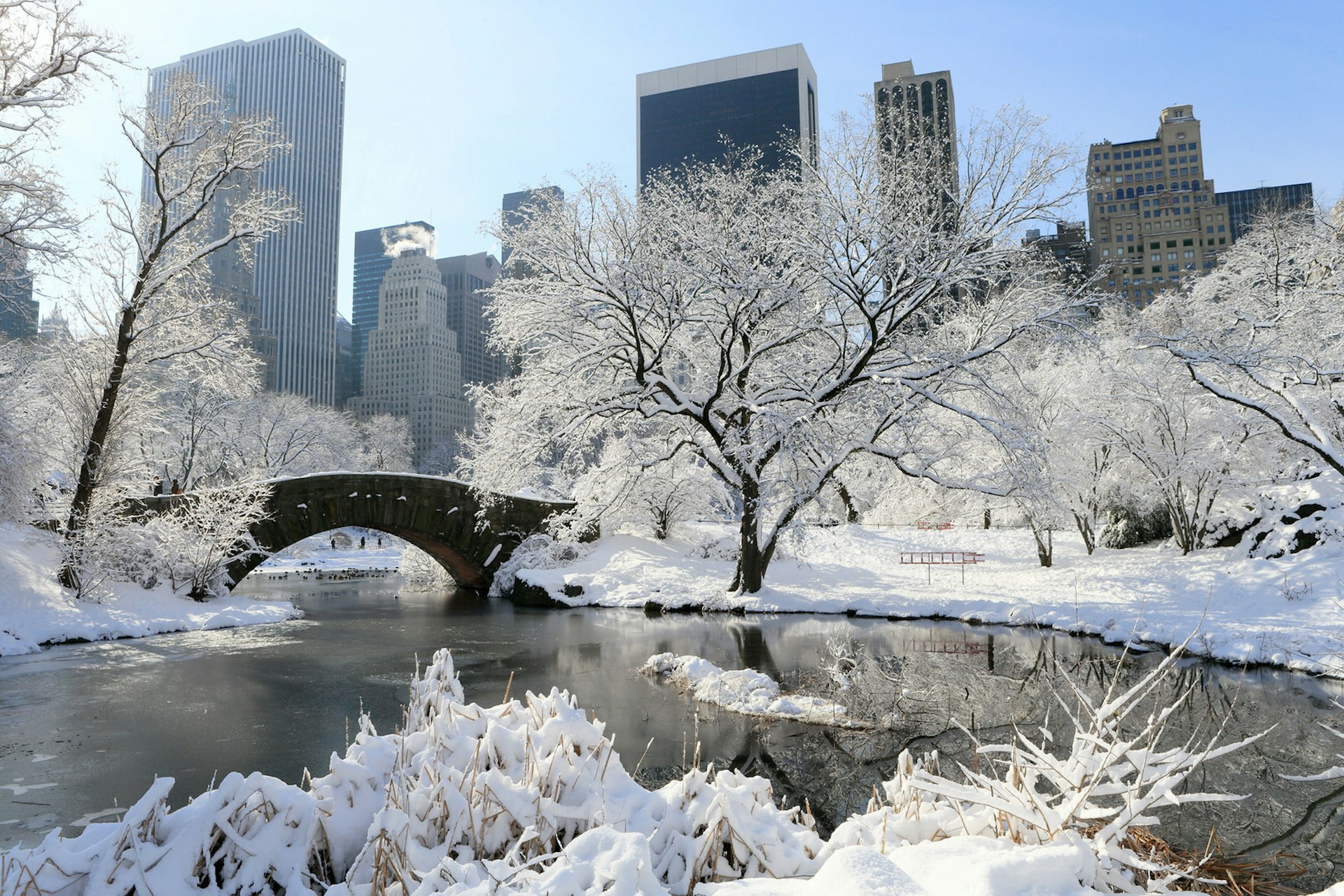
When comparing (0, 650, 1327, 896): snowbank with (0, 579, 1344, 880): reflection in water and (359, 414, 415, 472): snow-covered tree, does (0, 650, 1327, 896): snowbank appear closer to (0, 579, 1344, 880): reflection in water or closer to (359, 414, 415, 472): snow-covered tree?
(0, 579, 1344, 880): reflection in water

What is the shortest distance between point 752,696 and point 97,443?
15244 millimetres

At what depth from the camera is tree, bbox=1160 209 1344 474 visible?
552 inches

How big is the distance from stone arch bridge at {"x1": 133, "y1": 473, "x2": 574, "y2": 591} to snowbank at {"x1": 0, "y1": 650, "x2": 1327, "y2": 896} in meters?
15.4

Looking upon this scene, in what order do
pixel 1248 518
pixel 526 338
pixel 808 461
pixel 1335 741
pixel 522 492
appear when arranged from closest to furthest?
pixel 1335 741
pixel 808 461
pixel 526 338
pixel 1248 518
pixel 522 492

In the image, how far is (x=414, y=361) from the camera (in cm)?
12675

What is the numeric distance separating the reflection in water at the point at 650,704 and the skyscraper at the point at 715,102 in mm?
64881

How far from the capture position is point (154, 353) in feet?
57.1

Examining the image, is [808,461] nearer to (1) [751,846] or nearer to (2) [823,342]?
(2) [823,342]

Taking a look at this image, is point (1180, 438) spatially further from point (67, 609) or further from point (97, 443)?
point (67, 609)

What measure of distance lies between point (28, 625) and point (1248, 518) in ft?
88.3

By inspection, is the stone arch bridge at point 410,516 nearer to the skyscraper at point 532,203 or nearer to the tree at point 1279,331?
the skyscraper at point 532,203

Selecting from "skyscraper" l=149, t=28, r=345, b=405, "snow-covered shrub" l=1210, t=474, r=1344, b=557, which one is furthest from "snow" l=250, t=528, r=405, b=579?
"skyscraper" l=149, t=28, r=345, b=405

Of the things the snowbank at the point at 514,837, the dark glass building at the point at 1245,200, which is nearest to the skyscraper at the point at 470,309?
the dark glass building at the point at 1245,200

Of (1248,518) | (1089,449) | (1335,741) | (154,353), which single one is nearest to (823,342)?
(1089,449)
